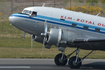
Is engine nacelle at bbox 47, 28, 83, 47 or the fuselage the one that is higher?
the fuselage

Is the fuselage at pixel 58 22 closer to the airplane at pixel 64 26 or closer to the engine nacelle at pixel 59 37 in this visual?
the airplane at pixel 64 26

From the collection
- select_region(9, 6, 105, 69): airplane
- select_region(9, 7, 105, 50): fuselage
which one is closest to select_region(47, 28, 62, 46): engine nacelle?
select_region(9, 6, 105, 69): airplane

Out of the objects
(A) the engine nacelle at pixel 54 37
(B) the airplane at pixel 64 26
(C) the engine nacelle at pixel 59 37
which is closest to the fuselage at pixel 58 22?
(B) the airplane at pixel 64 26

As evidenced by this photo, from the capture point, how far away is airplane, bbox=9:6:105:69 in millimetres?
16453

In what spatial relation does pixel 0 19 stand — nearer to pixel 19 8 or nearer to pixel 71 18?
pixel 19 8

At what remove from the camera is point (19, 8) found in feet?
161

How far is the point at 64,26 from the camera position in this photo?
17.1 metres

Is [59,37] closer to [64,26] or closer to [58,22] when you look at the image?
[64,26]

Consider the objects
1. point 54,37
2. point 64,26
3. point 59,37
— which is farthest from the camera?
point 64,26

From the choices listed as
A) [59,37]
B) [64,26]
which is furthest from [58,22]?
[59,37]

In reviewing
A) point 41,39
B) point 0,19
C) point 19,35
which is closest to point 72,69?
point 41,39

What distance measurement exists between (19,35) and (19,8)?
9537mm

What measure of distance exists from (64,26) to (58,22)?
58cm

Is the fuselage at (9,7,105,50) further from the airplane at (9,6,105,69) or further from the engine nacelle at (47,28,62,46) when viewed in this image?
the engine nacelle at (47,28,62,46)
